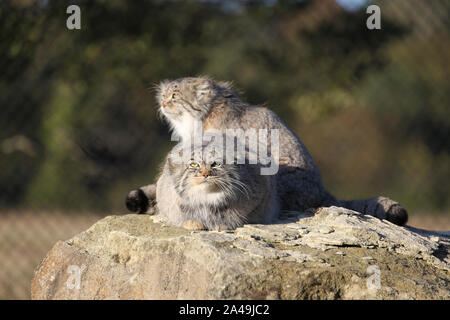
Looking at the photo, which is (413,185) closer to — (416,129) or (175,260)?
(416,129)

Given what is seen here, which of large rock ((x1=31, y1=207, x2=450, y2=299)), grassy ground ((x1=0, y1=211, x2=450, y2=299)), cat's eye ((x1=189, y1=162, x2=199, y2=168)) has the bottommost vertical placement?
grassy ground ((x1=0, y1=211, x2=450, y2=299))

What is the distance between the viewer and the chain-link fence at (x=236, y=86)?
9797mm

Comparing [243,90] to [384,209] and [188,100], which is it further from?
[384,209]

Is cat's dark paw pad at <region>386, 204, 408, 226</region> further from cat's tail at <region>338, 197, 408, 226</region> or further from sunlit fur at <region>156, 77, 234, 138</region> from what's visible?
sunlit fur at <region>156, 77, 234, 138</region>

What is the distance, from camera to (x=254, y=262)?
3.72m

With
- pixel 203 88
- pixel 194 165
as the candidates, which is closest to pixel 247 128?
pixel 203 88

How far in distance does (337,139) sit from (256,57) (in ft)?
7.86

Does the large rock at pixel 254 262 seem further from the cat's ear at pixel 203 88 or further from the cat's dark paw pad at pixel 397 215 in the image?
the cat's ear at pixel 203 88

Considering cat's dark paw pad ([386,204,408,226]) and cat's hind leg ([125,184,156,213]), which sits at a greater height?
cat's hind leg ([125,184,156,213])

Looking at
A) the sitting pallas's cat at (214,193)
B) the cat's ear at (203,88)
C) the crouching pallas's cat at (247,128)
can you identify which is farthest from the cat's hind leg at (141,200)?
the cat's ear at (203,88)

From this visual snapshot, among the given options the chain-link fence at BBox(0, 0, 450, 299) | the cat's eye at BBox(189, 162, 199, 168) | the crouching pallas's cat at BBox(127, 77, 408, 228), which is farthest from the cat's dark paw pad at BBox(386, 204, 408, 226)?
the chain-link fence at BBox(0, 0, 450, 299)

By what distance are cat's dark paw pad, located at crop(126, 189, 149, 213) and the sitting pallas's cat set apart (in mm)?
755

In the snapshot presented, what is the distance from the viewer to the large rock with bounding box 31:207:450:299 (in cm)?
364

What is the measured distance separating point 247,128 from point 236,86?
526cm
